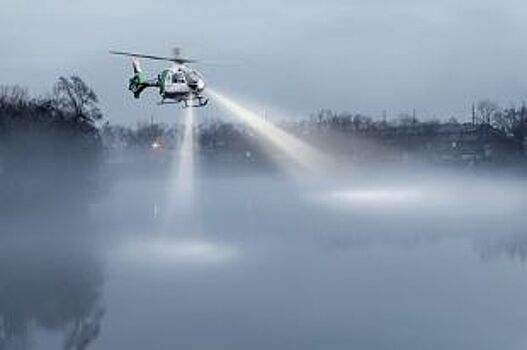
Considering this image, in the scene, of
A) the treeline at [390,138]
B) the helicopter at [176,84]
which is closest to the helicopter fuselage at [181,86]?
the helicopter at [176,84]

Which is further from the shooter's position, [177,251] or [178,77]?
[177,251]

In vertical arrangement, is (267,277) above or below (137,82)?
below

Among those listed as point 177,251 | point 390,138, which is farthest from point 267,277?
point 390,138

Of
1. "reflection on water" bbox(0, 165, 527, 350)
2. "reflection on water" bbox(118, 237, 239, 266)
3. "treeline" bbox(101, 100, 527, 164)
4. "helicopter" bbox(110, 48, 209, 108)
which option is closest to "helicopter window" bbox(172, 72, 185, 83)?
"helicopter" bbox(110, 48, 209, 108)

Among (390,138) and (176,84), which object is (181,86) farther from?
(390,138)

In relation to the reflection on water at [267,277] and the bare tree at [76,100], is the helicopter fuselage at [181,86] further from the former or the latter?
the bare tree at [76,100]

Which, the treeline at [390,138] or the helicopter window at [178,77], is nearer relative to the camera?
the helicopter window at [178,77]

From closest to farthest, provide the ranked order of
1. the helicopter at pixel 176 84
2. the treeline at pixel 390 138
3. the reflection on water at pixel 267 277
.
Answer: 1. the helicopter at pixel 176 84
2. the reflection on water at pixel 267 277
3. the treeline at pixel 390 138

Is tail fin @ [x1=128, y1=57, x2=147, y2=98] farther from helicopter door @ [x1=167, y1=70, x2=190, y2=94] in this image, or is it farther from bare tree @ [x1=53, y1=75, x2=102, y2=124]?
bare tree @ [x1=53, y1=75, x2=102, y2=124]
